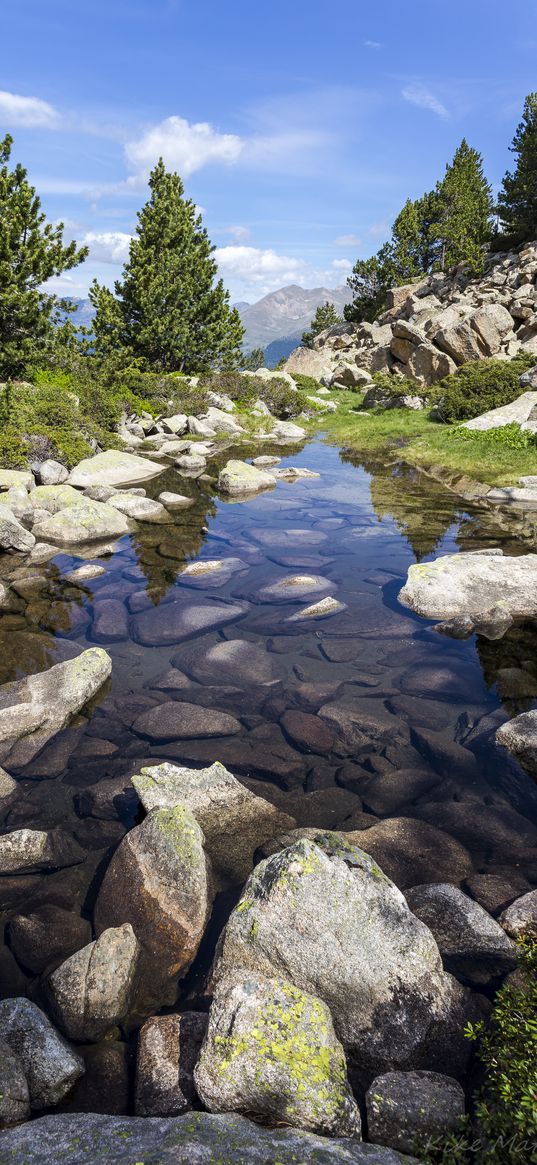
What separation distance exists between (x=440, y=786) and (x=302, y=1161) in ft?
17.6

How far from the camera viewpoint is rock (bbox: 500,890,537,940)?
5661mm

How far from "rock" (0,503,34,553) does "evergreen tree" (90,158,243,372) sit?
36234mm

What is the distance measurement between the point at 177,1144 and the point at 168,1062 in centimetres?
136

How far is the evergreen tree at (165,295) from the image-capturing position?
170 ft

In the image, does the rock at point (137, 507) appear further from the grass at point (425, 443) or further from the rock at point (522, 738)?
the rock at point (522, 738)

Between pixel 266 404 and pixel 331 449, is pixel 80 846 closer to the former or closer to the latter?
pixel 331 449

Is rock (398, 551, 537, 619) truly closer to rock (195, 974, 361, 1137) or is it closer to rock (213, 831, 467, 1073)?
rock (213, 831, 467, 1073)

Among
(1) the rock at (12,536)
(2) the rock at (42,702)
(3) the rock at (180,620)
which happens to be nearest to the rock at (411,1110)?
(2) the rock at (42,702)

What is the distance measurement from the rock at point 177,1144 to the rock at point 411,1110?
399 mm

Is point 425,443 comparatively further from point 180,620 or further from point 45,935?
point 45,935

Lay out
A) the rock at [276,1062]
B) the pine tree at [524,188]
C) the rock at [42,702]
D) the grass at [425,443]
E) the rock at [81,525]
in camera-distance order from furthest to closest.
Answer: the pine tree at [524,188], the grass at [425,443], the rock at [81,525], the rock at [42,702], the rock at [276,1062]

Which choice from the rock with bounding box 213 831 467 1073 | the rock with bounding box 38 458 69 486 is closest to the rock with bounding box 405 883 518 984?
the rock with bounding box 213 831 467 1073

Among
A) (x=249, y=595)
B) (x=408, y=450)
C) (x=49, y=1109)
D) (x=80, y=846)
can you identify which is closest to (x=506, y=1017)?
(x=49, y=1109)

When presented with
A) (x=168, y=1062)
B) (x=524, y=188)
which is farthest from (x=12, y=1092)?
(x=524, y=188)
